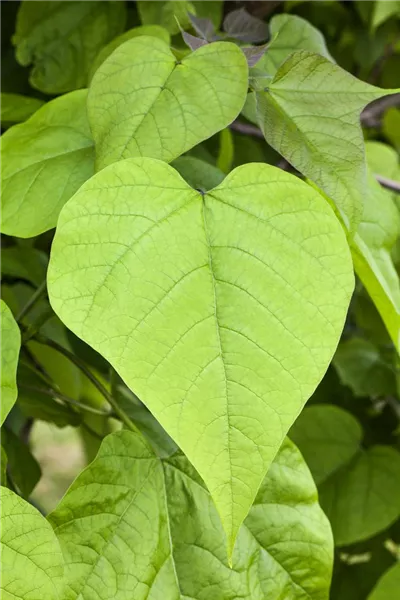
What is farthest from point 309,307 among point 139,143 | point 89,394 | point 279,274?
point 89,394

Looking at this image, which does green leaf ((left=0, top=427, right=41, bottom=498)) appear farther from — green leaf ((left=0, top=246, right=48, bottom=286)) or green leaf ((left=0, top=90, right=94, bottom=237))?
green leaf ((left=0, top=90, right=94, bottom=237))

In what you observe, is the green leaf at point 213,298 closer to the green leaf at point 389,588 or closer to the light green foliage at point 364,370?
the green leaf at point 389,588

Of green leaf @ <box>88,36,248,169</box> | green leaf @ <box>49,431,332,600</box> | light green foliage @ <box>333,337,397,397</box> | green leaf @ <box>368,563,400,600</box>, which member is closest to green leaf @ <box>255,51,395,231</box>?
green leaf @ <box>88,36,248,169</box>

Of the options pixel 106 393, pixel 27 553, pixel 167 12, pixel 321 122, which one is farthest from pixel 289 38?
pixel 27 553

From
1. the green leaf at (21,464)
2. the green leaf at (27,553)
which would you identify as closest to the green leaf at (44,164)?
the green leaf at (27,553)

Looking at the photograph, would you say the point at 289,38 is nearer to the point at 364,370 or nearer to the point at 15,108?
the point at 15,108

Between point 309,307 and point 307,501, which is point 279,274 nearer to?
point 309,307
